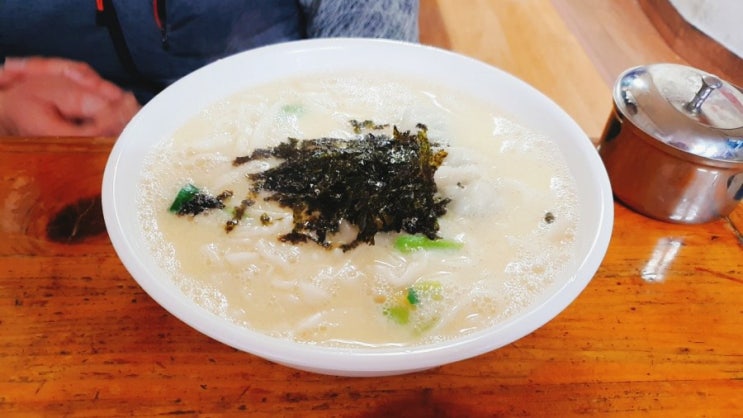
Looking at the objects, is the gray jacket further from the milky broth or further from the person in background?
the milky broth

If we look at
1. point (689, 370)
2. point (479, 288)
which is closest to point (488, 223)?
point (479, 288)

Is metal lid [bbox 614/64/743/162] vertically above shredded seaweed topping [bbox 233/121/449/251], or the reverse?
metal lid [bbox 614/64/743/162]

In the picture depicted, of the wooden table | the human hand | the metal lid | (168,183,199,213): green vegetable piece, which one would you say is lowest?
the human hand

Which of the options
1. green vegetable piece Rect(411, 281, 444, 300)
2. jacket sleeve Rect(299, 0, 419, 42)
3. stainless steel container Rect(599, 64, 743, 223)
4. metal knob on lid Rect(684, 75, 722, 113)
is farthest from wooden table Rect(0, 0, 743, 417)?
jacket sleeve Rect(299, 0, 419, 42)

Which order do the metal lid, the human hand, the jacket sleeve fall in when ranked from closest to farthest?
the metal lid
the human hand
the jacket sleeve

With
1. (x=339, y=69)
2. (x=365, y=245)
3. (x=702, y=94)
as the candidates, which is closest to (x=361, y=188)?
(x=365, y=245)

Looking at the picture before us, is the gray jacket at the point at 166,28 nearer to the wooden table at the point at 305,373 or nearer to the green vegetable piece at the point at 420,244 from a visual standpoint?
the wooden table at the point at 305,373
